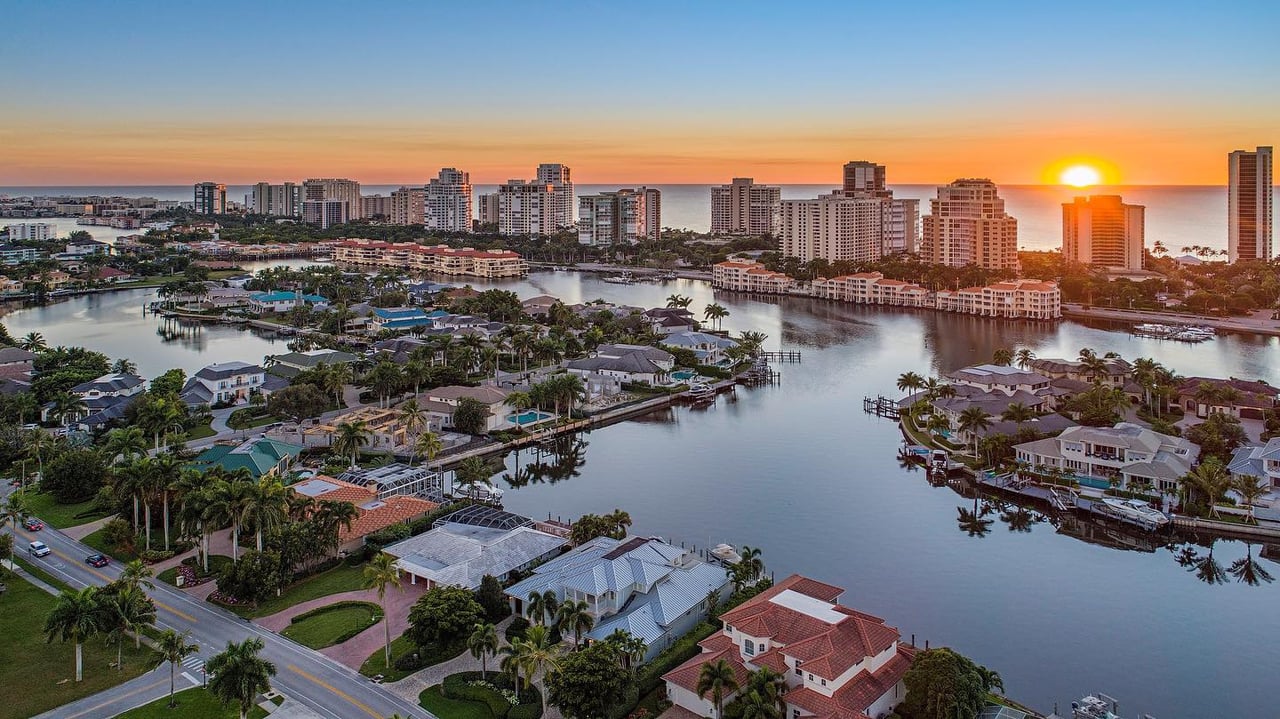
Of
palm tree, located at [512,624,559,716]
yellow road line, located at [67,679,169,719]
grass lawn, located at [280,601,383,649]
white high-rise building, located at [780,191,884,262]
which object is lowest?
yellow road line, located at [67,679,169,719]

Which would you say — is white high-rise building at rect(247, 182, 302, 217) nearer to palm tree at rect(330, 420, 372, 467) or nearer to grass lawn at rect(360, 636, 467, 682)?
palm tree at rect(330, 420, 372, 467)

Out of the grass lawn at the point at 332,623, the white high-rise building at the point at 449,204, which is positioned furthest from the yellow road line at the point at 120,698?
the white high-rise building at the point at 449,204

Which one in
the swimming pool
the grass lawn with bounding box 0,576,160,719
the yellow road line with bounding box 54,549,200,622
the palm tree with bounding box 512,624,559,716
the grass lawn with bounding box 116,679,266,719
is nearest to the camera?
the palm tree with bounding box 512,624,559,716

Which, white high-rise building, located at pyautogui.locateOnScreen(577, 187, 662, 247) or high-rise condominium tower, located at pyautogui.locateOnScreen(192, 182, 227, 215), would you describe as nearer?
white high-rise building, located at pyautogui.locateOnScreen(577, 187, 662, 247)

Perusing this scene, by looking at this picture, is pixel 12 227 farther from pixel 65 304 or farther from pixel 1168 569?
pixel 1168 569

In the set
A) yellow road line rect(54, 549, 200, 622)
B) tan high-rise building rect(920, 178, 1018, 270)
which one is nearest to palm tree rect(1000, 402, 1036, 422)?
yellow road line rect(54, 549, 200, 622)

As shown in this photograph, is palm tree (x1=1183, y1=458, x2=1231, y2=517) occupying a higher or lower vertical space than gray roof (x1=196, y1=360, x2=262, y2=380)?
lower

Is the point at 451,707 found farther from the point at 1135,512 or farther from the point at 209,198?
the point at 209,198

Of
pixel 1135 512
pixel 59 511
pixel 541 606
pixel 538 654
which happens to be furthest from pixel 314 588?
pixel 1135 512
